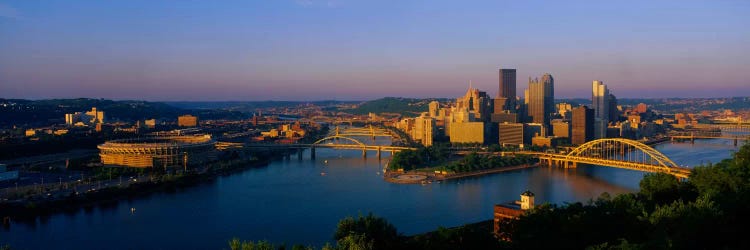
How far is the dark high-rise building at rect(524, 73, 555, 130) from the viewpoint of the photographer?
38938mm

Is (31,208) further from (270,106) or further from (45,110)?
(270,106)

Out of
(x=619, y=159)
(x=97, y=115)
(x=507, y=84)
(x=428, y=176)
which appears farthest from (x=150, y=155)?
(x=507, y=84)

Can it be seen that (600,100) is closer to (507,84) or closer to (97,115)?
→ (507,84)

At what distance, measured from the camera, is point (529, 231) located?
7.18 m

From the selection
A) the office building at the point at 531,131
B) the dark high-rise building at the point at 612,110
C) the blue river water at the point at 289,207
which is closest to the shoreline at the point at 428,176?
the blue river water at the point at 289,207

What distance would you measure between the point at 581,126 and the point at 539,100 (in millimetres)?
8657

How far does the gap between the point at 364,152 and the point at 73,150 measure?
37.6 ft

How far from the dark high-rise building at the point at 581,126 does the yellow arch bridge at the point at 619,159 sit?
1.19m

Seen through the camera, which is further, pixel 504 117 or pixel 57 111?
pixel 57 111

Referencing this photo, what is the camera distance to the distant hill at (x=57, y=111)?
37.6 meters

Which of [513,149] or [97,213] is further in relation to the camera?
[513,149]

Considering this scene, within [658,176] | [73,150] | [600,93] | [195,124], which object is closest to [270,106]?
[195,124]

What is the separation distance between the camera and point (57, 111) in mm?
43375

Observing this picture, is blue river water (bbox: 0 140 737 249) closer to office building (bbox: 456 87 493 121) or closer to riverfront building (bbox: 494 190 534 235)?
riverfront building (bbox: 494 190 534 235)
